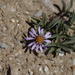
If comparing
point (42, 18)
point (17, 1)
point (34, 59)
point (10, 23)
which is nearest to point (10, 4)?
point (17, 1)

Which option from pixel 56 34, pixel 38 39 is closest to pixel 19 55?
pixel 38 39

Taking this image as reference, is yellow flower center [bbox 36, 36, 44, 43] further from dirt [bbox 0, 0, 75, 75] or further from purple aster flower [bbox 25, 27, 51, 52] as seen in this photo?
dirt [bbox 0, 0, 75, 75]

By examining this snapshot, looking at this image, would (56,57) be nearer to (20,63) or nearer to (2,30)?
(20,63)

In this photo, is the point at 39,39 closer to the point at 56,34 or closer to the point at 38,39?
the point at 38,39

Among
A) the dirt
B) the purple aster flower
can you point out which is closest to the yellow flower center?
the purple aster flower

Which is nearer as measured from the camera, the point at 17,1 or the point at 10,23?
the point at 10,23

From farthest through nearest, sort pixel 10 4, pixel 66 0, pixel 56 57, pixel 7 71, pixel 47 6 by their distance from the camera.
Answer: pixel 66 0
pixel 47 6
pixel 10 4
pixel 56 57
pixel 7 71

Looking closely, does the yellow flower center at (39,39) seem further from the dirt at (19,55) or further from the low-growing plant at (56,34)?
the dirt at (19,55)

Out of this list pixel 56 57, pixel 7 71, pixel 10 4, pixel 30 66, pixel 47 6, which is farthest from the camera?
pixel 47 6
